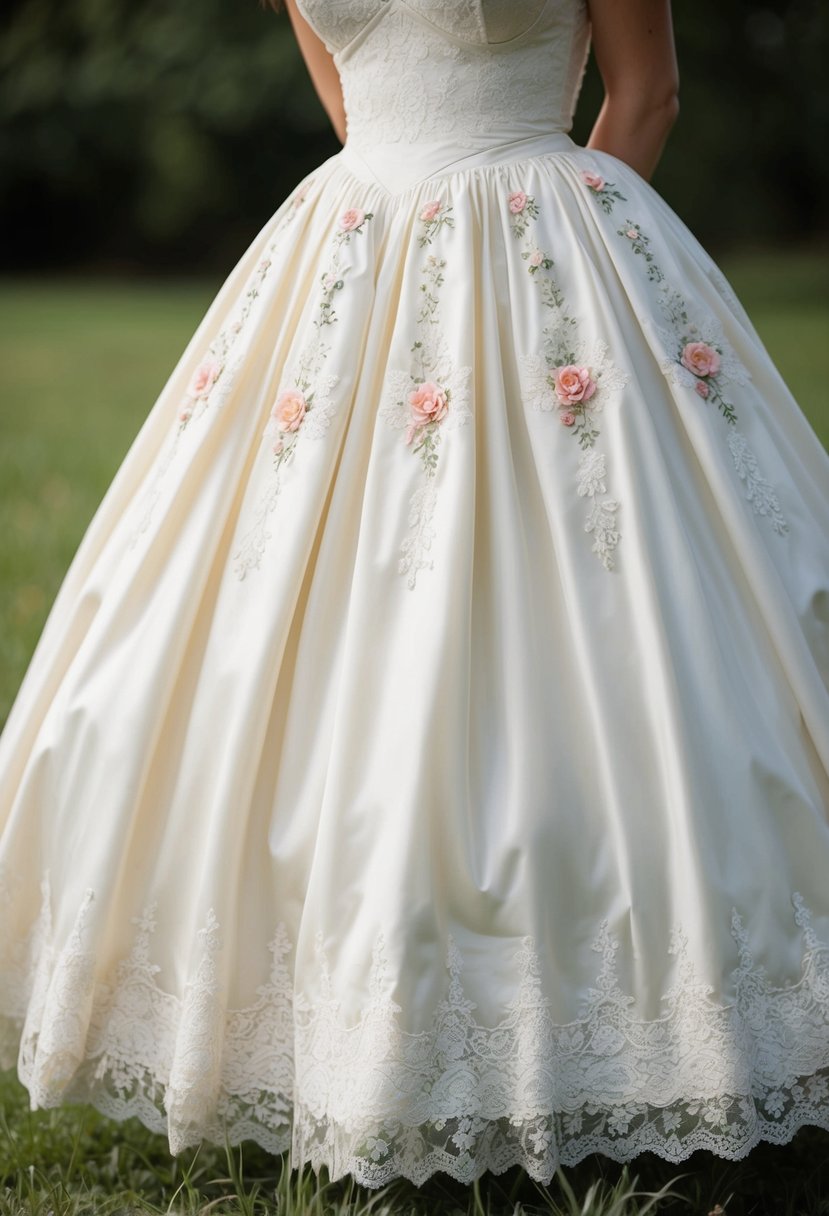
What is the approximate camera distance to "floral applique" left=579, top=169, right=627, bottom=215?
206 cm

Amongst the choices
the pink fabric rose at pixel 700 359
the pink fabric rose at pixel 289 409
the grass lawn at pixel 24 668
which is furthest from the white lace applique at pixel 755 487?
the grass lawn at pixel 24 668

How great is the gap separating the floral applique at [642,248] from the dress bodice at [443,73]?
0.23m

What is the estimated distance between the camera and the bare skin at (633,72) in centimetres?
215

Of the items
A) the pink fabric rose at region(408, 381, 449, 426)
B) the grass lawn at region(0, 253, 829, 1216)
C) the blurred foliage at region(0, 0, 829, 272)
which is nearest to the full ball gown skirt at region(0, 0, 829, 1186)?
the pink fabric rose at region(408, 381, 449, 426)

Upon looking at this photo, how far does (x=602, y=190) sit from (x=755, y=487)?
1.81ft

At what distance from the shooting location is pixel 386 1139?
1.63 metres

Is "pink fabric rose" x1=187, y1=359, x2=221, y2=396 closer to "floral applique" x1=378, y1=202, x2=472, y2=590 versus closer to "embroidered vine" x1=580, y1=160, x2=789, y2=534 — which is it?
"floral applique" x1=378, y1=202, x2=472, y2=590

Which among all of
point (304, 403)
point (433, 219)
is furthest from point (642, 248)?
point (304, 403)

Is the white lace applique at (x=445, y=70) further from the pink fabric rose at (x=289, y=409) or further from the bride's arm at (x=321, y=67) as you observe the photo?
the pink fabric rose at (x=289, y=409)

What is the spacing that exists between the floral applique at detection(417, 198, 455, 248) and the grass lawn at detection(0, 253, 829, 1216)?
139 centimetres

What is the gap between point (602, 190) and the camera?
2.07 m

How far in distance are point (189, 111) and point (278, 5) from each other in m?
17.8

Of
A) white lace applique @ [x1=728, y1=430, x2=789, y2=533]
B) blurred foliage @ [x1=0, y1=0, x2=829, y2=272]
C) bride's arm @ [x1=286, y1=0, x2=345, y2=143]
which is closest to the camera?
white lace applique @ [x1=728, y1=430, x2=789, y2=533]

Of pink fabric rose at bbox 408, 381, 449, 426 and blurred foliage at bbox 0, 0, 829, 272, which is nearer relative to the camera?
pink fabric rose at bbox 408, 381, 449, 426
